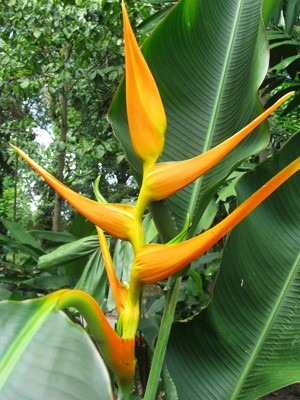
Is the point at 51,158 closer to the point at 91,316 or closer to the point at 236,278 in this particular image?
the point at 236,278

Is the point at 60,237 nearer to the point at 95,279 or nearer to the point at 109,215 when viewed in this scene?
the point at 95,279

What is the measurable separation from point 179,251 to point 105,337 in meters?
0.10

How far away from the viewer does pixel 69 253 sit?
4.13 feet

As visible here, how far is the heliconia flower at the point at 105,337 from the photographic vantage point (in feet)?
1.17

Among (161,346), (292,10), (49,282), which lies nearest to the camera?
(161,346)

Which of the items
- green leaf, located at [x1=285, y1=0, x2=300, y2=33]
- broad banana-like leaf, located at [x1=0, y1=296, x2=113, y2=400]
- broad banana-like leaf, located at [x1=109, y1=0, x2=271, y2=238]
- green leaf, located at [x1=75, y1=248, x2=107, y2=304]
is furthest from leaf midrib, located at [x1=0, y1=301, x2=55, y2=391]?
green leaf, located at [x1=285, y1=0, x2=300, y2=33]

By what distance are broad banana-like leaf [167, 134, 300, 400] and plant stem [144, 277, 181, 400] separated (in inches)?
4.5

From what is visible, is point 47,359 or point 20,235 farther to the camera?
point 20,235

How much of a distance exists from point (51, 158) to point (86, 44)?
92 cm

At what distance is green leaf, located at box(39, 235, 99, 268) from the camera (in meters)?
1.25

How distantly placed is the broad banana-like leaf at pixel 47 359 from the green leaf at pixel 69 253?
0.92 m

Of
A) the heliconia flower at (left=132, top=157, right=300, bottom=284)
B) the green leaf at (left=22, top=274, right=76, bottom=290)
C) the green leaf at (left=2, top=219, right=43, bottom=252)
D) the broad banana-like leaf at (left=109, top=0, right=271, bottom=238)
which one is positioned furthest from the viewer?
the green leaf at (left=2, top=219, right=43, bottom=252)

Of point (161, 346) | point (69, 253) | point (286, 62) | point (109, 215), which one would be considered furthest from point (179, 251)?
point (286, 62)

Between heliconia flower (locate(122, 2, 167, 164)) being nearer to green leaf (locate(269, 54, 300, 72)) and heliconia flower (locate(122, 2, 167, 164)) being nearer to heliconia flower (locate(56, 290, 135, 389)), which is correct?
heliconia flower (locate(56, 290, 135, 389))
